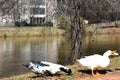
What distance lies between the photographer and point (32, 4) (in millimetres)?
18016

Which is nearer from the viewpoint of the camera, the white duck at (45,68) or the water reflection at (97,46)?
the white duck at (45,68)

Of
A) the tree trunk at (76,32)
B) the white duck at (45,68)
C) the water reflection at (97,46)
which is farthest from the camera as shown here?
the water reflection at (97,46)

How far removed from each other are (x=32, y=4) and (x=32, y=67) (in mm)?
7406

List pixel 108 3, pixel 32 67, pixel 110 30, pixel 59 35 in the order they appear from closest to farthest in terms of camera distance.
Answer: pixel 32 67, pixel 108 3, pixel 59 35, pixel 110 30

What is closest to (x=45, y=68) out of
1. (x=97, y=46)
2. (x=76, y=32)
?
(x=76, y=32)

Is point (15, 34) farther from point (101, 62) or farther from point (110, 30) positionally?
point (101, 62)

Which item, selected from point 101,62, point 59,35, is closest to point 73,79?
point 101,62

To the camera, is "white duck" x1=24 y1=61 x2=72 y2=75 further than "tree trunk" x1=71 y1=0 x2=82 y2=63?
No

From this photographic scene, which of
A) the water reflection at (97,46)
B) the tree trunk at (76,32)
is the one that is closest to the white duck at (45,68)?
the tree trunk at (76,32)

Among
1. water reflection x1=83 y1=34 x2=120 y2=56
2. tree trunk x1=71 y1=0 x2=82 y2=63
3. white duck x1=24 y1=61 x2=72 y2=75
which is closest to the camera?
white duck x1=24 y1=61 x2=72 y2=75

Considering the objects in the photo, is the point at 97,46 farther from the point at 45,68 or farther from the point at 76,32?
the point at 45,68

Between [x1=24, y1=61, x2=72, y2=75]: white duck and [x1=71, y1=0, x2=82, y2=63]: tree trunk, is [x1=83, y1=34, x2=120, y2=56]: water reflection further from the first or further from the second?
[x1=24, y1=61, x2=72, y2=75]: white duck

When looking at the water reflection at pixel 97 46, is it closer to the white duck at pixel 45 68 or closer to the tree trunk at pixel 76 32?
the tree trunk at pixel 76 32

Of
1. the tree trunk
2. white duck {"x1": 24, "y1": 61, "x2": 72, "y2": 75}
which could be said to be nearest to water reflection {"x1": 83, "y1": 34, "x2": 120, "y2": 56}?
the tree trunk
